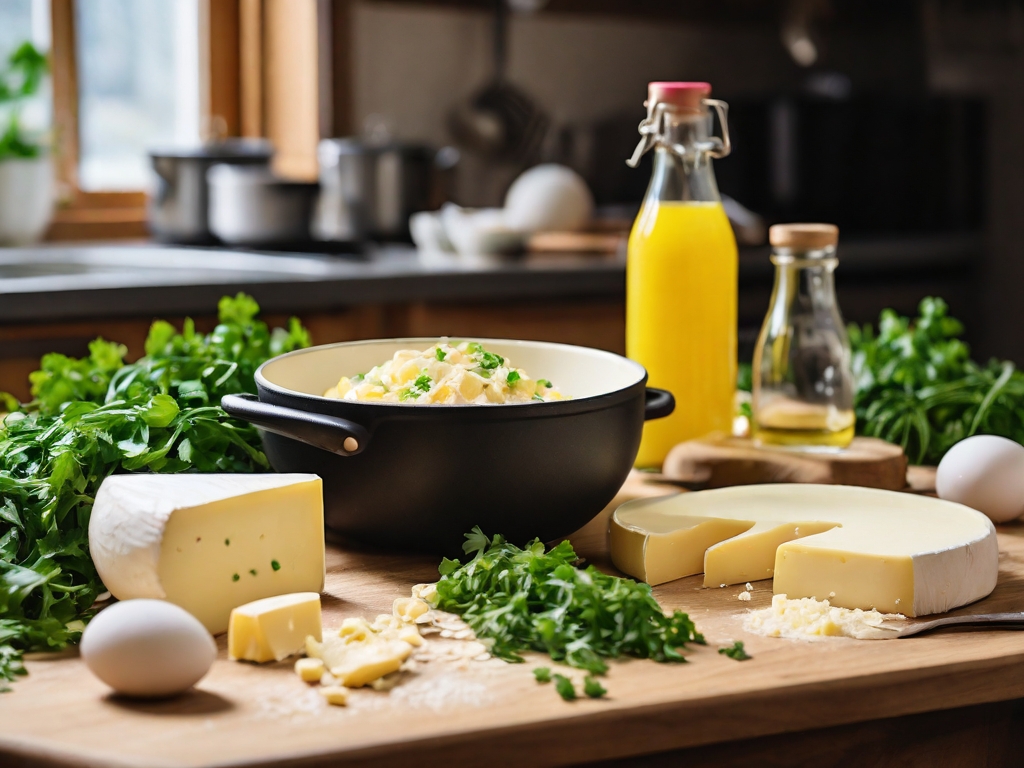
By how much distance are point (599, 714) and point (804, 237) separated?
0.68m

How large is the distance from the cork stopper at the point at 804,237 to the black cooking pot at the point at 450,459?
0.98 ft

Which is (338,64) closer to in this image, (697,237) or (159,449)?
(697,237)

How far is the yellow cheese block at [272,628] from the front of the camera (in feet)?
Result: 2.54

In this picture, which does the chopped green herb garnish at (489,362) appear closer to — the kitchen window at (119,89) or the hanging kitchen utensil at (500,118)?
the kitchen window at (119,89)

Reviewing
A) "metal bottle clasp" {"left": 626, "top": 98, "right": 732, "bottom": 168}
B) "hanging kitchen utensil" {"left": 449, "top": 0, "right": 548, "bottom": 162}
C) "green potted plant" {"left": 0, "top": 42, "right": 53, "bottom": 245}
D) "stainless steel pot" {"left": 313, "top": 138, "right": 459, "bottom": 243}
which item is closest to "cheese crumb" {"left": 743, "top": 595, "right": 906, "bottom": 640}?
"metal bottle clasp" {"left": 626, "top": 98, "right": 732, "bottom": 168}

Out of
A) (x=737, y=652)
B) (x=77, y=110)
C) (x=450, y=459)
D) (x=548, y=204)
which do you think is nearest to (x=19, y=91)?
(x=77, y=110)

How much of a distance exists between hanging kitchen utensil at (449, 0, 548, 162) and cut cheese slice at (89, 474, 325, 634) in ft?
9.42

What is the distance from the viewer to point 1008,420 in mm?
1280

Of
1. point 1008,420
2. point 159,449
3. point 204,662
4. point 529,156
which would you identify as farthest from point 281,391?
point 529,156

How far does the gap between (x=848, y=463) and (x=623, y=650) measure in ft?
1.56

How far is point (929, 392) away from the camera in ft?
4.33

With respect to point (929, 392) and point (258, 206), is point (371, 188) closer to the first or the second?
point (258, 206)

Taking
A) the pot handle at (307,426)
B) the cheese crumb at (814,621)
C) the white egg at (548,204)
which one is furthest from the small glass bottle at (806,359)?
the white egg at (548,204)

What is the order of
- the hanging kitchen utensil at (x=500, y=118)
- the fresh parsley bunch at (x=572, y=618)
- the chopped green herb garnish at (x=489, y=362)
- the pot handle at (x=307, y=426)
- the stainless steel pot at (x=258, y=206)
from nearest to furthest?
1. the fresh parsley bunch at (x=572, y=618)
2. the pot handle at (x=307, y=426)
3. the chopped green herb garnish at (x=489, y=362)
4. the stainless steel pot at (x=258, y=206)
5. the hanging kitchen utensil at (x=500, y=118)
